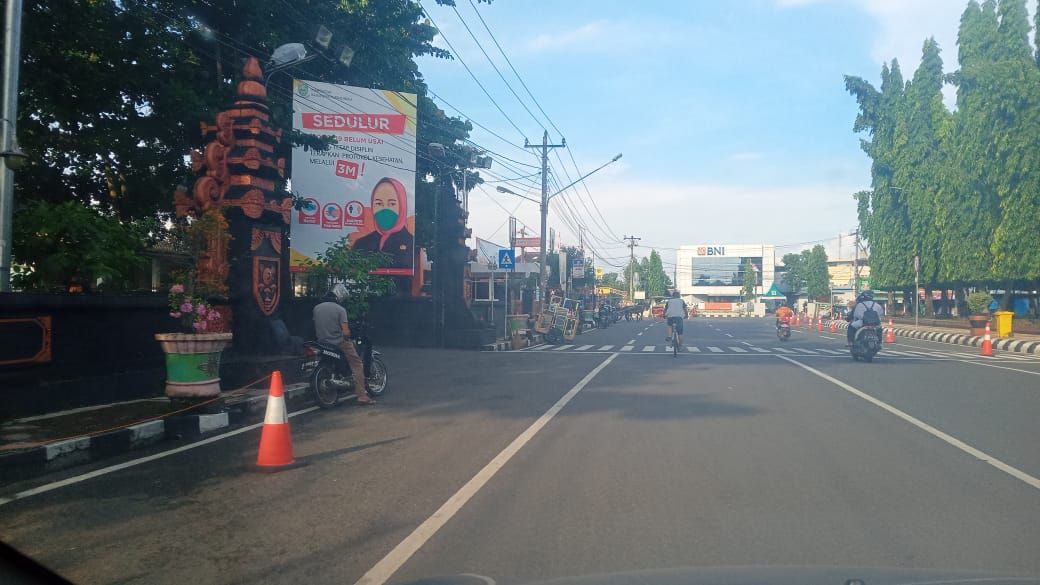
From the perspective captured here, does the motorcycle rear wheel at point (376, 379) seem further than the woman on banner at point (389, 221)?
No

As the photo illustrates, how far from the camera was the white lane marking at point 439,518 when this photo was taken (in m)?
4.11

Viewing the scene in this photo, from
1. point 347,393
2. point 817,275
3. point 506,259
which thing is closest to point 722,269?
point 817,275

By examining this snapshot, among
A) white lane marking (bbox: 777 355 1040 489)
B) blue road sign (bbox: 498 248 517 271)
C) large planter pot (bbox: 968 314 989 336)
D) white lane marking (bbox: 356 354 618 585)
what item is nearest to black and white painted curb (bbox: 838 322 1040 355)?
large planter pot (bbox: 968 314 989 336)

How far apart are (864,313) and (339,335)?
13.6m

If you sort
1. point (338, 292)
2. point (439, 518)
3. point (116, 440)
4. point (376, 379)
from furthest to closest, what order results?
point (376, 379)
point (338, 292)
point (116, 440)
point (439, 518)

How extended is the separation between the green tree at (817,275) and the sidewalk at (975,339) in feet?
211

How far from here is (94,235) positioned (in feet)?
33.3

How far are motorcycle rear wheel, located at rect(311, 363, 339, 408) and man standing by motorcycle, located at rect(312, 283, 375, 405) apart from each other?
1.03 feet

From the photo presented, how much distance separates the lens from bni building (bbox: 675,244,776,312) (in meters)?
120

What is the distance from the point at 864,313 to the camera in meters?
18.5

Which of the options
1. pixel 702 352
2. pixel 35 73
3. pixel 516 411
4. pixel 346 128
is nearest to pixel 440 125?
pixel 346 128

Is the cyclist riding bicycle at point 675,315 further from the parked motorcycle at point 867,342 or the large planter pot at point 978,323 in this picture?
the large planter pot at point 978,323

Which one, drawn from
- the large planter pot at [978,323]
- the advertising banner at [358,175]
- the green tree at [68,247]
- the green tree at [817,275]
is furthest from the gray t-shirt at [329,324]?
the green tree at [817,275]

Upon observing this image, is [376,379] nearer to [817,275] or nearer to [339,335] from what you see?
[339,335]
